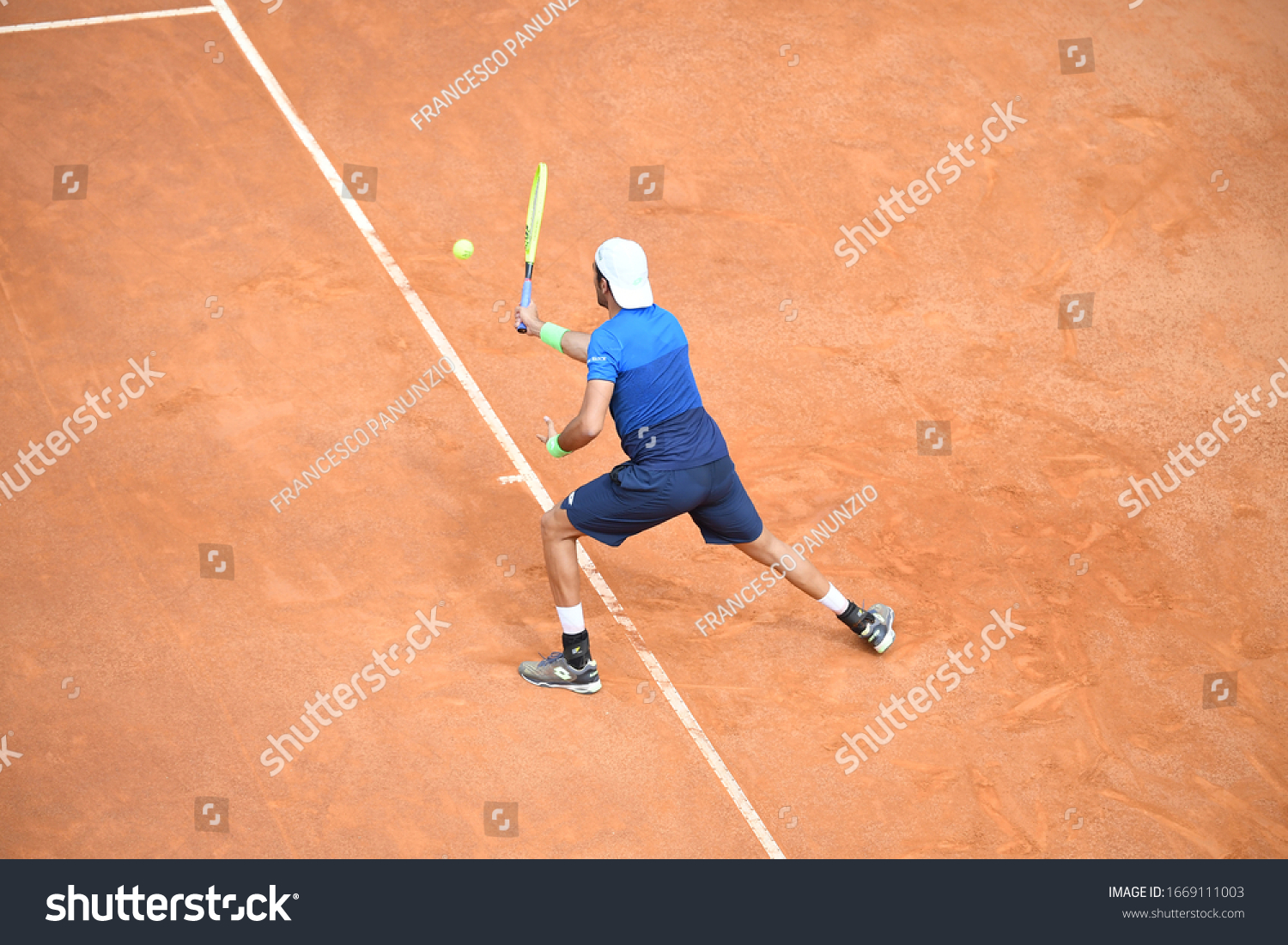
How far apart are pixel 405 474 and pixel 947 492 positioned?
3.41 metres

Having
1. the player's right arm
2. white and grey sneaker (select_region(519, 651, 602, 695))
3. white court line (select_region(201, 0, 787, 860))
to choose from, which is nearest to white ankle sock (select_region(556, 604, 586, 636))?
white and grey sneaker (select_region(519, 651, 602, 695))

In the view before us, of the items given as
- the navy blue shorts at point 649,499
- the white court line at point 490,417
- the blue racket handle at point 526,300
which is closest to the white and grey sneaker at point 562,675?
the white court line at point 490,417

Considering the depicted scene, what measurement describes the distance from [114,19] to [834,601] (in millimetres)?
8850

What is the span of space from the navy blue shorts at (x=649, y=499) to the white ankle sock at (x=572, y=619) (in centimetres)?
41

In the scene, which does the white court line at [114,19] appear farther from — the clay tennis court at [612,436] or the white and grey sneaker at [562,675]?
the white and grey sneaker at [562,675]

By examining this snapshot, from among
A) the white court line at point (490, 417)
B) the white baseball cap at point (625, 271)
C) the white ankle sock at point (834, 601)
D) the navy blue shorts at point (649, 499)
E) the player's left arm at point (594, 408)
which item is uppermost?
the white baseball cap at point (625, 271)

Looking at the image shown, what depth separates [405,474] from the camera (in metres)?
7.65

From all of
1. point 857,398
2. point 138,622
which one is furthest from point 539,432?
point 138,622

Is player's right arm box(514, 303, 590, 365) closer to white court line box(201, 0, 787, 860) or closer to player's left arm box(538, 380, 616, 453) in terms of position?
player's left arm box(538, 380, 616, 453)

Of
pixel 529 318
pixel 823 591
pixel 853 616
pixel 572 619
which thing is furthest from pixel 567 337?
pixel 853 616

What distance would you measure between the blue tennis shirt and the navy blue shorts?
0.06 m

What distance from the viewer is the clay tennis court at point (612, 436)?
5977 millimetres

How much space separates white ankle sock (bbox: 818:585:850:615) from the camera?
21.0ft
